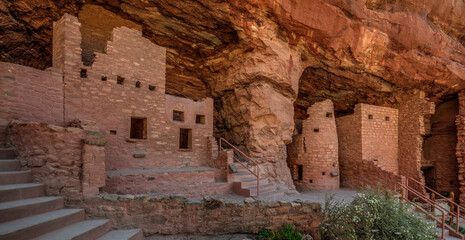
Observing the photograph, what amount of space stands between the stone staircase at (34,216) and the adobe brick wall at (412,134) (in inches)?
676

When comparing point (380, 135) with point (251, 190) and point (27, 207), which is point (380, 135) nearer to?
point (251, 190)

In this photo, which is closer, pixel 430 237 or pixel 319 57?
pixel 430 237

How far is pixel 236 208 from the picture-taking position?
6.23m

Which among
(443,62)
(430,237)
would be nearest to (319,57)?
(443,62)

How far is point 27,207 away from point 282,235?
17.8 feet

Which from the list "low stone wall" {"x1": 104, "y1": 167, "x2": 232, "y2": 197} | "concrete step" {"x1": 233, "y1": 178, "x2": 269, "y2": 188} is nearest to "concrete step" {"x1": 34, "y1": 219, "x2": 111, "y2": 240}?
"low stone wall" {"x1": 104, "y1": 167, "x2": 232, "y2": 197}

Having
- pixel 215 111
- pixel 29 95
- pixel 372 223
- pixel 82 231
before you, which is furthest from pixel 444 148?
pixel 29 95

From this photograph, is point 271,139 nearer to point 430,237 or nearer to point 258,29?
point 258,29

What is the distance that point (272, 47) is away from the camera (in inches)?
445

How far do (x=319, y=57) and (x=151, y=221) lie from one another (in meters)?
11.6

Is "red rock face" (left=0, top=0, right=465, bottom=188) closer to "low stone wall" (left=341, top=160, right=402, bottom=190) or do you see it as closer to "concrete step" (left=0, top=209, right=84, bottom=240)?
"low stone wall" (left=341, top=160, right=402, bottom=190)

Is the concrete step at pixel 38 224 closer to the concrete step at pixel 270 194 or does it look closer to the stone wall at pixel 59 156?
the stone wall at pixel 59 156

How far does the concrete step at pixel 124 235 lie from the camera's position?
471 centimetres

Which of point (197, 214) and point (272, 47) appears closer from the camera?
point (197, 214)
